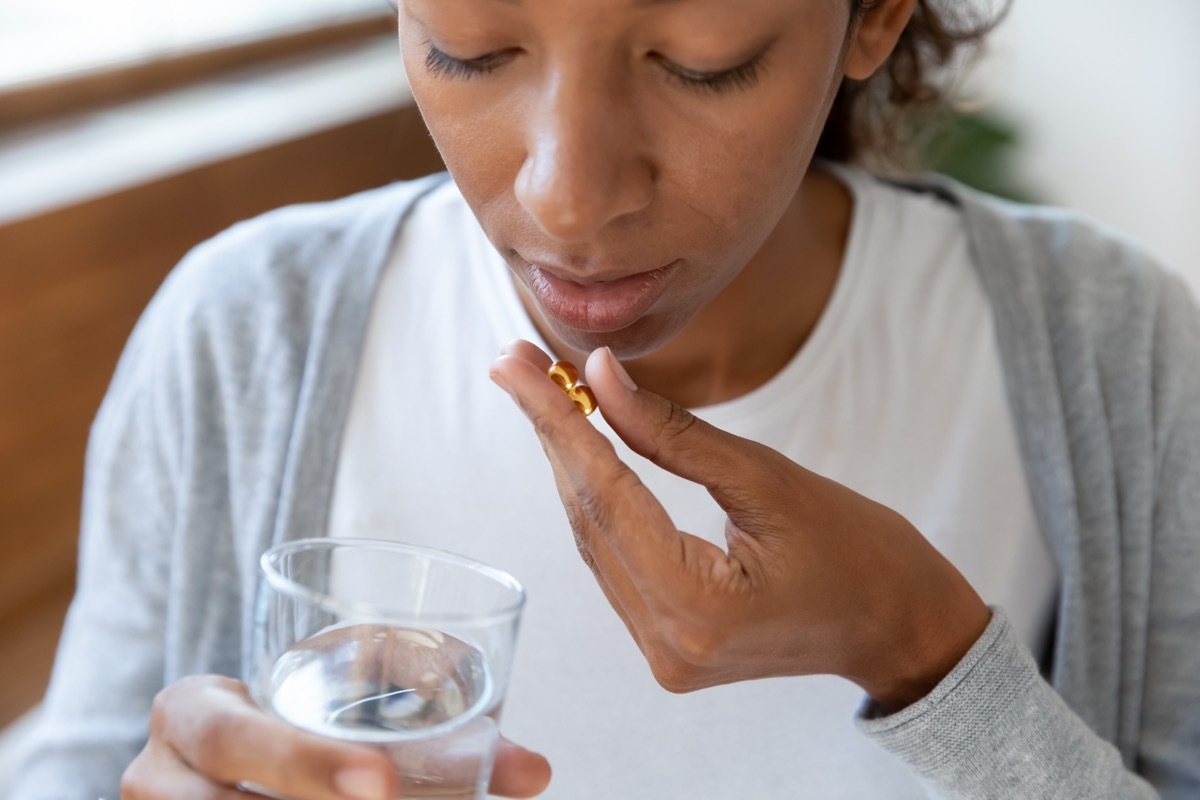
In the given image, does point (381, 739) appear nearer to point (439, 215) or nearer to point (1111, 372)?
point (439, 215)

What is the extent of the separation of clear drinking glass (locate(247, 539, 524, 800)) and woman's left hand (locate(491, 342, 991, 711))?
81mm

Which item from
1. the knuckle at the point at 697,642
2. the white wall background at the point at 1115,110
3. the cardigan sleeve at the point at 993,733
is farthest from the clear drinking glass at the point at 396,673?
the white wall background at the point at 1115,110

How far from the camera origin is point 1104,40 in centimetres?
266

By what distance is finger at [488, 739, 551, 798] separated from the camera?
62 cm

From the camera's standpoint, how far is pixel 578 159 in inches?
26.4

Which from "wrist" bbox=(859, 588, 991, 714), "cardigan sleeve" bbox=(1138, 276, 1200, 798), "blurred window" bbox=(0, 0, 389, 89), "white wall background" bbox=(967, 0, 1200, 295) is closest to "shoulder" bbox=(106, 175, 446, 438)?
"wrist" bbox=(859, 588, 991, 714)

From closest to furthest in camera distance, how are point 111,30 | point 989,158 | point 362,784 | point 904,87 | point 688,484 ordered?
point 362,784 → point 688,484 → point 904,87 → point 111,30 → point 989,158

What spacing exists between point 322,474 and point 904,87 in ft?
2.14

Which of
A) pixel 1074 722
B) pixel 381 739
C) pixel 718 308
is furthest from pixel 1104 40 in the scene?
pixel 381 739

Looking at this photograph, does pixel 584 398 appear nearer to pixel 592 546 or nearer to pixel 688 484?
pixel 592 546

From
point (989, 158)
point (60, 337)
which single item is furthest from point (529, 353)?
point (989, 158)

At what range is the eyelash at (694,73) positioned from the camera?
688 millimetres

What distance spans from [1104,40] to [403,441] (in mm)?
2242

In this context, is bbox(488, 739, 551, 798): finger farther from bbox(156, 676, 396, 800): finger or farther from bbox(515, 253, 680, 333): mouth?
bbox(515, 253, 680, 333): mouth
